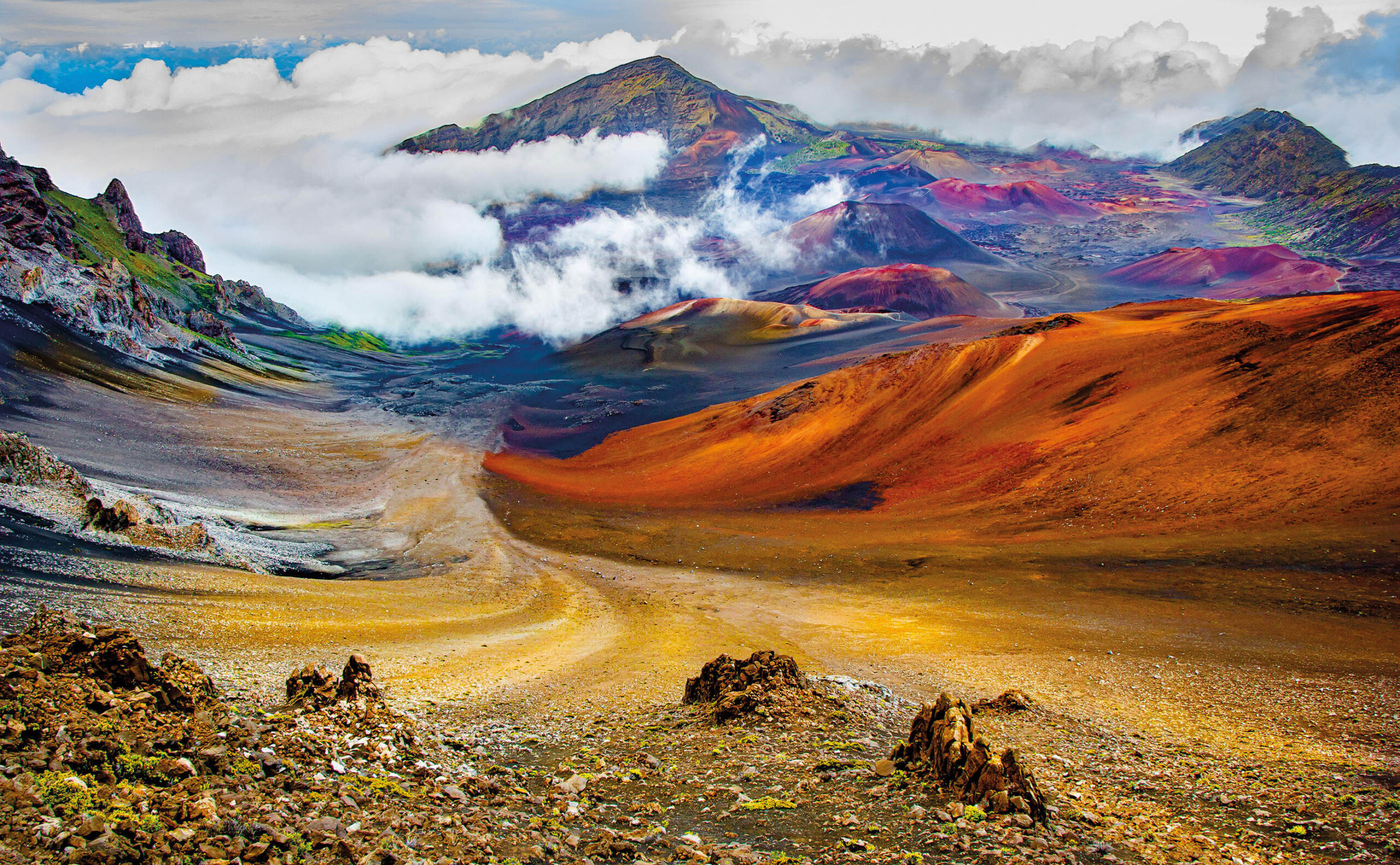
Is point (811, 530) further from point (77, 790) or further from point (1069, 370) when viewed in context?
point (77, 790)

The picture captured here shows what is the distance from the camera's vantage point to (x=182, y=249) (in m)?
149

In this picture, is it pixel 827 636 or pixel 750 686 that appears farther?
pixel 827 636

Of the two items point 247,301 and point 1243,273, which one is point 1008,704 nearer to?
point 247,301

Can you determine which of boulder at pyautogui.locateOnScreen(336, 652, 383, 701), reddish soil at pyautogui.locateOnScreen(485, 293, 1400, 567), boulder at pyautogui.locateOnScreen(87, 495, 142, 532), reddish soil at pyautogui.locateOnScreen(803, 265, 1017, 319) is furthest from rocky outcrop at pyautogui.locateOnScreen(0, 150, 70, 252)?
reddish soil at pyautogui.locateOnScreen(803, 265, 1017, 319)

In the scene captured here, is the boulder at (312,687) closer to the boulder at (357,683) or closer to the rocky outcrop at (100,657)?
the boulder at (357,683)

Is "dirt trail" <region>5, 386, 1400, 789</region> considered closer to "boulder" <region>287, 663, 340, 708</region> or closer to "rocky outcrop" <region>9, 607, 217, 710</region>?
"boulder" <region>287, 663, 340, 708</region>

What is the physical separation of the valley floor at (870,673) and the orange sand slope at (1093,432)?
743 cm

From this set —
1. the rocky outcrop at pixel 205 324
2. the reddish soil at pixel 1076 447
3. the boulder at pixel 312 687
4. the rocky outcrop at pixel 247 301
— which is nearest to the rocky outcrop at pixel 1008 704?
the boulder at pixel 312 687

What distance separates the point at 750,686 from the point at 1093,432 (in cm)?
3342

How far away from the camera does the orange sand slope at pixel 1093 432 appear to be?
1140 inches

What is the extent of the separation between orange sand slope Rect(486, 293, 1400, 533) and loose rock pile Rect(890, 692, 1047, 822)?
75.9 ft

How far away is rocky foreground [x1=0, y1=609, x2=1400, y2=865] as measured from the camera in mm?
6059

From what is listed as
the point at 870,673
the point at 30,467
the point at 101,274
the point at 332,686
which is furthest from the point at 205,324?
the point at 870,673

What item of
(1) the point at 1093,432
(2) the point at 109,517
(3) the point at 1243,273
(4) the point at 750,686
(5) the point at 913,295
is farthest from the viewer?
(3) the point at 1243,273
